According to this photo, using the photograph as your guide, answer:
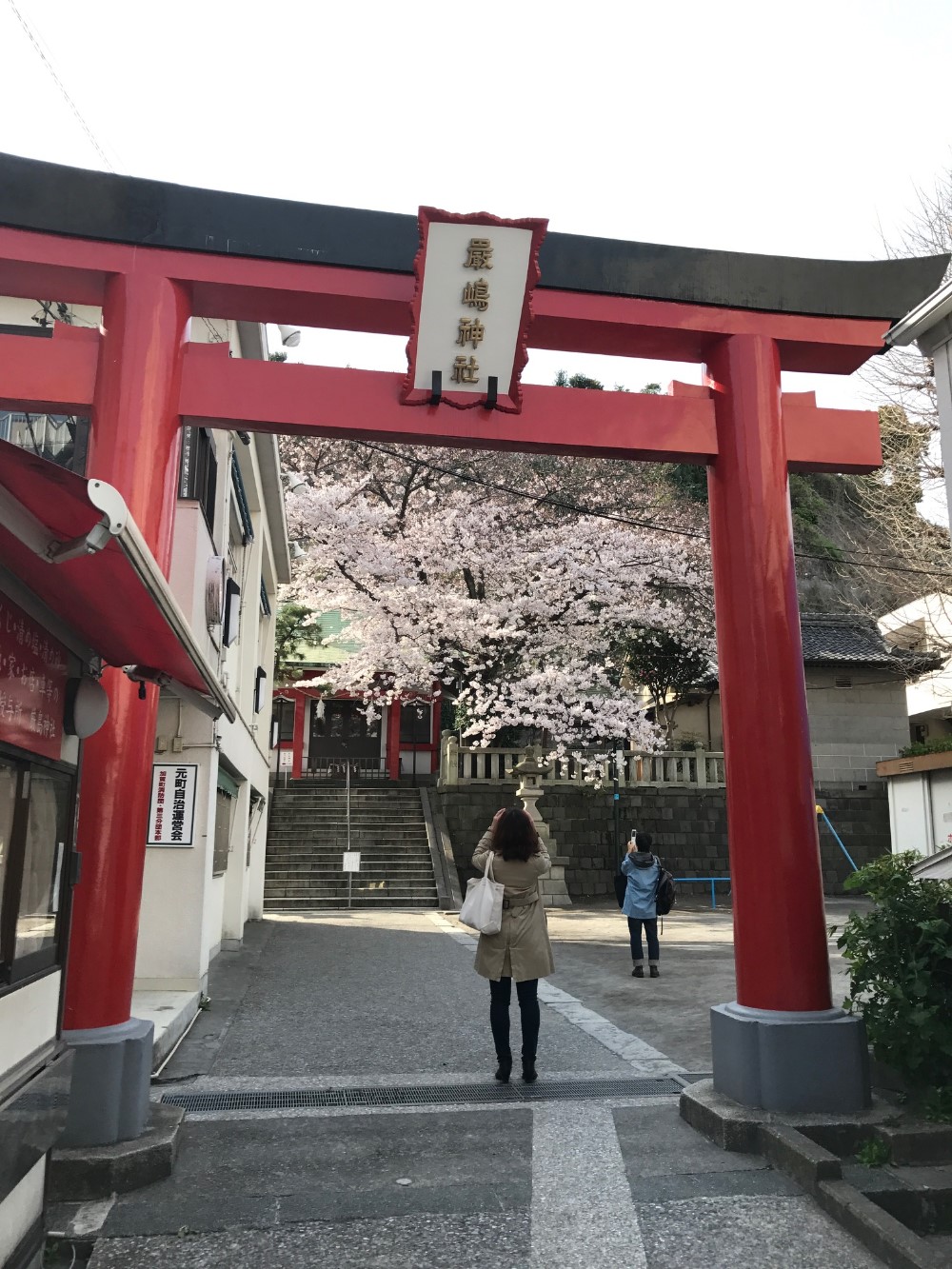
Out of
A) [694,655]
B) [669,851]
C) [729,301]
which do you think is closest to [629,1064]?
[729,301]

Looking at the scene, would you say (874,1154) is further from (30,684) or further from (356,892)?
(356,892)

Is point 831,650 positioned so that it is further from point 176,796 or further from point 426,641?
point 176,796

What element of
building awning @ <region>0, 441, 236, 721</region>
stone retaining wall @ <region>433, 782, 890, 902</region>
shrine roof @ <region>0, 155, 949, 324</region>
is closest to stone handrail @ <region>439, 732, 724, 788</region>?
stone retaining wall @ <region>433, 782, 890, 902</region>

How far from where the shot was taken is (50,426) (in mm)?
7816

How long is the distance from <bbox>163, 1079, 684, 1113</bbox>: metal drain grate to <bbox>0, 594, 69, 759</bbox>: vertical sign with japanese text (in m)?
2.86

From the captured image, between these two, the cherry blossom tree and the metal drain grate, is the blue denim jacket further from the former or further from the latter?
the cherry blossom tree

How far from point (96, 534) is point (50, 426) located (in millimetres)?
5944

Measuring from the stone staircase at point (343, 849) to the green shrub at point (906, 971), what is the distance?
1432 centimetres

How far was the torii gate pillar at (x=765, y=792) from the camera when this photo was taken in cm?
488

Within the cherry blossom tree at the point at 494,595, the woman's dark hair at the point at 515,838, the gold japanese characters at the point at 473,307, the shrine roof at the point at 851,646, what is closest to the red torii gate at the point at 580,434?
the gold japanese characters at the point at 473,307

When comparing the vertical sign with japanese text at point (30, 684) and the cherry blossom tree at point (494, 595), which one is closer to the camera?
the vertical sign with japanese text at point (30, 684)

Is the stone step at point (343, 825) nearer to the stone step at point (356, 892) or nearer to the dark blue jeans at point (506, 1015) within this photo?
the stone step at point (356, 892)

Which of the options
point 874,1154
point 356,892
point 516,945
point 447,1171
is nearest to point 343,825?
point 356,892

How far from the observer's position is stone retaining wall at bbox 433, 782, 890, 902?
2181cm
